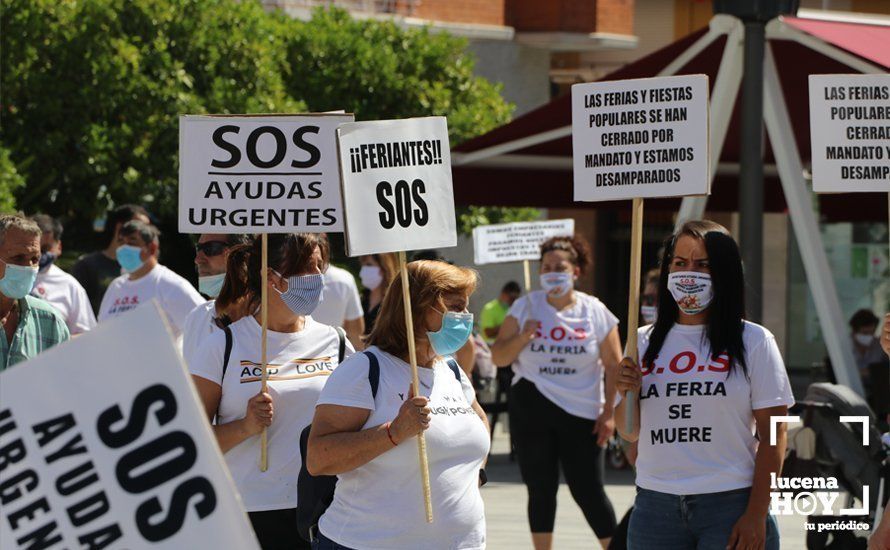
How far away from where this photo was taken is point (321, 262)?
226 inches

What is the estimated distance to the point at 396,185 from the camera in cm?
516

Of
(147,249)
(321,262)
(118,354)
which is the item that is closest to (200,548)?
(118,354)

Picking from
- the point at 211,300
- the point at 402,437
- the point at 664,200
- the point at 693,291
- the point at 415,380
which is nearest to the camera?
the point at 402,437

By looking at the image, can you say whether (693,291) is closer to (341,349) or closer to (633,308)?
(633,308)

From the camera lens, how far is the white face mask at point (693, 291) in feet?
17.4

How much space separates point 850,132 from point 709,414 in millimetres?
1493

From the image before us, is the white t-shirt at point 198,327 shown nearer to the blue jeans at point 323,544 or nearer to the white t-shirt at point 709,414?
the blue jeans at point 323,544

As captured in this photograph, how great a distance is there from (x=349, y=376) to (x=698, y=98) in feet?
6.10

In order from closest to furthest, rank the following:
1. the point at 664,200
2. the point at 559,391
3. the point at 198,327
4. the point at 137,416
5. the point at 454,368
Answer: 1. the point at 137,416
2. the point at 454,368
3. the point at 198,327
4. the point at 559,391
5. the point at 664,200

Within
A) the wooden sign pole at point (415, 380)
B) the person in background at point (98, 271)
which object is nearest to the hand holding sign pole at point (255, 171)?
the wooden sign pole at point (415, 380)

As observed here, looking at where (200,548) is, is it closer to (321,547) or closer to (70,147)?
(321,547)

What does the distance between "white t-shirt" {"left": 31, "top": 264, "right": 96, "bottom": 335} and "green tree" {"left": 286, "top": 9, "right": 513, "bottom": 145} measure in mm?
12061

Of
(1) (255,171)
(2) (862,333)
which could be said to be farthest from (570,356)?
(2) (862,333)

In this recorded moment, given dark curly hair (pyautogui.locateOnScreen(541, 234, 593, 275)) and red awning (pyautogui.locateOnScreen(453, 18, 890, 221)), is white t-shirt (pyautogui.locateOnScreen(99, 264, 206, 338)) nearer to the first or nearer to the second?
dark curly hair (pyautogui.locateOnScreen(541, 234, 593, 275))
